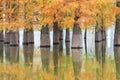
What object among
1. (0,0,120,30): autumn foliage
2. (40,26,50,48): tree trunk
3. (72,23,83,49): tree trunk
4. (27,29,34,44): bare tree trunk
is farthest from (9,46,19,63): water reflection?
(72,23,83,49): tree trunk

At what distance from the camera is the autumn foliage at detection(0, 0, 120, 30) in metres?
33.2

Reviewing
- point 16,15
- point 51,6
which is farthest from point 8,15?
point 51,6

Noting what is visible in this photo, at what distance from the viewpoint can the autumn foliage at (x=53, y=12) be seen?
33219 mm

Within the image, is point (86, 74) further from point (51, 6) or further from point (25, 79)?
point (51, 6)

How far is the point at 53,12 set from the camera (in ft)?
111

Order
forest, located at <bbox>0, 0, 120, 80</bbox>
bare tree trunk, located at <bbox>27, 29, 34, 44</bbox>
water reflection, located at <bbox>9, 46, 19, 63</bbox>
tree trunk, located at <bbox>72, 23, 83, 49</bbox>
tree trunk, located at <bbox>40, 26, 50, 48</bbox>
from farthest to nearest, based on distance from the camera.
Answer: bare tree trunk, located at <bbox>27, 29, 34, 44</bbox> → tree trunk, located at <bbox>40, 26, 50, 48</bbox> → tree trunk, located at <bbox>72, 23, 83, 49</bbox> → forest, located at <bbox>0, 0, 120, 80</bbox> → water reflection, located at <bbox>9, 46, 19, 63</bbox>

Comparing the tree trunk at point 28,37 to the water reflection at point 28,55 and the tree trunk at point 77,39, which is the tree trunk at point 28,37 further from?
the tree trunk at point 77,39

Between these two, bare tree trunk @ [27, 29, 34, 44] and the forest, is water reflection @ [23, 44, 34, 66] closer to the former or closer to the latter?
the forest

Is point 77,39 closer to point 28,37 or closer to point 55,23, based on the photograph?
point 55,23

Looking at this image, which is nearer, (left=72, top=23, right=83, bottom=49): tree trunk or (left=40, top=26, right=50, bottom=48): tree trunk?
(left=72, top=23, right=83, bottom=49): tree trunk

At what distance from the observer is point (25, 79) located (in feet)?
55.0

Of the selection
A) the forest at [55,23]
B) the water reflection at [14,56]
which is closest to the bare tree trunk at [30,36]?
the forest at [55,23]

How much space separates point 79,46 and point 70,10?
137 inches

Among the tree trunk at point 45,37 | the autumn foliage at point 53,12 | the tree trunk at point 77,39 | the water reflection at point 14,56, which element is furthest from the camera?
the tree trunk at point 45,37
